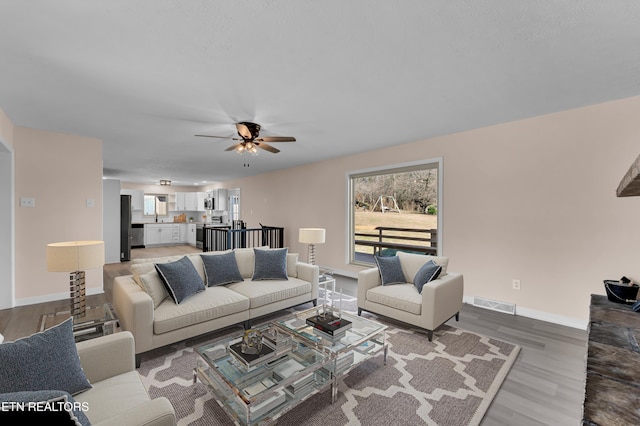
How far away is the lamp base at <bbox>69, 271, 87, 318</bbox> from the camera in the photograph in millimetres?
2334

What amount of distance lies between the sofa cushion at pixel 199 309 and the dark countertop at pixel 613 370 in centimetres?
270

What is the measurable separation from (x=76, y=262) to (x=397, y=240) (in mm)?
4878

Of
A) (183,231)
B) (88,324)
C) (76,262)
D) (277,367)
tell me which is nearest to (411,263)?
(277,367)

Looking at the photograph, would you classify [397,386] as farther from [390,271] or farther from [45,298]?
[45,298]

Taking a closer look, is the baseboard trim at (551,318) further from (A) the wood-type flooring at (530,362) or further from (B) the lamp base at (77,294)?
(B) the lamp base at (77,294)

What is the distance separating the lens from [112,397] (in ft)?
4.55

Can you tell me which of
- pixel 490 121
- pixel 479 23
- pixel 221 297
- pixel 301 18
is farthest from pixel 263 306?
pixel 490 121

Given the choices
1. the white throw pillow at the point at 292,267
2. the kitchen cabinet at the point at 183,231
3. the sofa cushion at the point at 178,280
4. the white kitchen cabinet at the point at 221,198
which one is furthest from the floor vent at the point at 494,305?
the kitchen cabinet at the point at 183,231

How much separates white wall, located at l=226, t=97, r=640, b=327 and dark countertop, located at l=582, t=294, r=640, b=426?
199 centimetres

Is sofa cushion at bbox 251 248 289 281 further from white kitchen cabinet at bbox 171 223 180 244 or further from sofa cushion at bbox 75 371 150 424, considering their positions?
white kitchen cabinet at bbox 171 223 180 244

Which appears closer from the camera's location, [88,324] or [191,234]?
[88,324]

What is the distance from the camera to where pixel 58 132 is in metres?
4.12

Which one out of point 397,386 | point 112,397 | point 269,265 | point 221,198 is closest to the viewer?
point 112,397

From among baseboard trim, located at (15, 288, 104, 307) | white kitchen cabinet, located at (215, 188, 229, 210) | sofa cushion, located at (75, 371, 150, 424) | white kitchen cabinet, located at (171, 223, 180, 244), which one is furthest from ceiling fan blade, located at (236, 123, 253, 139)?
white kitchen cabinet, located at (171, 223, 180, 244)
